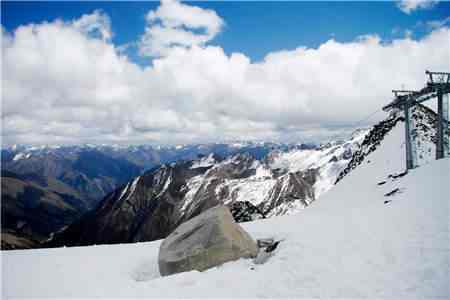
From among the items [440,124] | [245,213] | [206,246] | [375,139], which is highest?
[375,139]

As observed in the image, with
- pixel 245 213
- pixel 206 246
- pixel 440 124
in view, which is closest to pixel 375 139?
pixel 440 124

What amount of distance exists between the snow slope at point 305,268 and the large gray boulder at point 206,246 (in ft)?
2.46

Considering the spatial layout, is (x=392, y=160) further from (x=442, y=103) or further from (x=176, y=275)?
(x=176, y=275)

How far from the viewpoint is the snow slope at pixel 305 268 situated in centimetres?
1137

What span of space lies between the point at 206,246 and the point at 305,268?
5846 millimetres

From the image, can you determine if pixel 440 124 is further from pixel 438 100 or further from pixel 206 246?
pixel 206 246

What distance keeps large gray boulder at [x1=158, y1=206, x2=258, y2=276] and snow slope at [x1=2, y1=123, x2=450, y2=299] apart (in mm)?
750

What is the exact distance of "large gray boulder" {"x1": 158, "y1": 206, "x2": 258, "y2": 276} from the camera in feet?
53.3

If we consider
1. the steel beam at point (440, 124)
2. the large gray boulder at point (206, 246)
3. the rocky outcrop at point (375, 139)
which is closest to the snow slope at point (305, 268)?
the large gray boulder at point (206, 246)

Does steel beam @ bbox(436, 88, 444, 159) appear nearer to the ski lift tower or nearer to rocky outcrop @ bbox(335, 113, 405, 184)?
the ski lift tower

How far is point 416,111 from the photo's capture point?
227ft

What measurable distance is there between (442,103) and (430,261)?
2964 centimetres

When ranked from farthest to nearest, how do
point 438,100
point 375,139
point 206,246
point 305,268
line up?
1. point 375,139
2. point 438,100
3. point 206,246
4. point 305,268

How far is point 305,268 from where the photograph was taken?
535 inches
